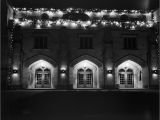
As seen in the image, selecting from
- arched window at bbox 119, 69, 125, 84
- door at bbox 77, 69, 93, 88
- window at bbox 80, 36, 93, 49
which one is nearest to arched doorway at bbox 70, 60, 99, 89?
door at bbox 77, 69, 93, 88

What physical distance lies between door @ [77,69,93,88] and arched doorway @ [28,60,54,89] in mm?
3324

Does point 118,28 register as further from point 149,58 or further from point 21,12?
point 21,12

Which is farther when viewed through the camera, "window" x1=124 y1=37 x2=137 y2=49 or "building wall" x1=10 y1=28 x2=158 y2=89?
"window" x1=124 y1=37 x2=137 y2=49

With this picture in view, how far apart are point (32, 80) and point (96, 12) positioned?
1151 cm

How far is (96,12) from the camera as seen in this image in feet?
104

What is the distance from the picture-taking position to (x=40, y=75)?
29172 millimetres

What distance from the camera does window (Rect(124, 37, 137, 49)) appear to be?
96.5 ft

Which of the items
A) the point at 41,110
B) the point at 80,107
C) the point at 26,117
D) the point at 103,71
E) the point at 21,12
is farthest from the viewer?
the point at 21,12

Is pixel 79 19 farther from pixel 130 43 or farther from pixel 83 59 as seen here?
pixel 130 43

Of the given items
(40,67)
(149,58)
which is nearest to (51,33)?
(40,67)

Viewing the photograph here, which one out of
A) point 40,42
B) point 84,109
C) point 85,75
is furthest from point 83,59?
point 84,109

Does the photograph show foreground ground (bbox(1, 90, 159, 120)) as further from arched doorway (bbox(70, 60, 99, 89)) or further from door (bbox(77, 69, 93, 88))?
door (bbox(77, 69, 93, 88))

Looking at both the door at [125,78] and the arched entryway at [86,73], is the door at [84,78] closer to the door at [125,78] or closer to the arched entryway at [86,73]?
the arched entryway at [86,73]

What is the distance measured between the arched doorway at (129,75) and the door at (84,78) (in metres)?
3.26
